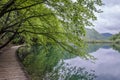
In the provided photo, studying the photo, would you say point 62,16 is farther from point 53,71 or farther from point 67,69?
point 67,69

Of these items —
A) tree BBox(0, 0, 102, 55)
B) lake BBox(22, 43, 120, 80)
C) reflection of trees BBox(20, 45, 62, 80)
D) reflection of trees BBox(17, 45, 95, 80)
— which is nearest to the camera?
tree BBox(0, 0, 102, 55)

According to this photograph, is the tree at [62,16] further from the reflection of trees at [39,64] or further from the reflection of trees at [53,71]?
the reflection of trees at [39,64]

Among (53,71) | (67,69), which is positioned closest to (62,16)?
(53,71)

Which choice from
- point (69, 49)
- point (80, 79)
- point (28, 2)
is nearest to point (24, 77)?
point (69, 49)

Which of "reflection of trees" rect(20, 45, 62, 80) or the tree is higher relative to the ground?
the tree

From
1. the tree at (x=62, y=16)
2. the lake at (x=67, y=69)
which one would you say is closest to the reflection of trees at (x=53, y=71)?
the lake at (x=67, y=69)

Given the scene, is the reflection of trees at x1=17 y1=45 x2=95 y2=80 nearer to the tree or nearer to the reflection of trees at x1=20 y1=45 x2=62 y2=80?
the reflection of trees at x1=20 y1=45 x2=62 y2=80

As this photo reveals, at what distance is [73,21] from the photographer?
15.5m

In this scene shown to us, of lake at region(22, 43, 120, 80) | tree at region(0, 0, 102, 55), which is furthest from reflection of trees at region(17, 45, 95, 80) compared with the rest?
tree at region(0, 0, 102, 55)

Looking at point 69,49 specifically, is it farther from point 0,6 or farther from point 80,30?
point 0,6

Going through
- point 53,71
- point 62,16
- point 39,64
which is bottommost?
point 39,64

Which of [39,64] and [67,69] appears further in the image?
[39,64]

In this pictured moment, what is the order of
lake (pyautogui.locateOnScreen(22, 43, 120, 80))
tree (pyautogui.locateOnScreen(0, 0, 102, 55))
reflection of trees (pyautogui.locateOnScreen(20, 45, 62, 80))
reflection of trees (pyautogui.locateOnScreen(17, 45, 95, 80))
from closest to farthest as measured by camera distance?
1. tree (pyautogui.locateOnScreen(0, 0, 102, 55))
2. reflection of trees (pyautogui.locateOnScreen(17, 45, 95, 80))
3. reflection of trees (pyautogui.locateOnScreen(20, 45, 62, 80))
4. lake (pyautogui.locateOnScreen(22, 43, 120, 80))

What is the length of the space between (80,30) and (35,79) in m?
8.56
